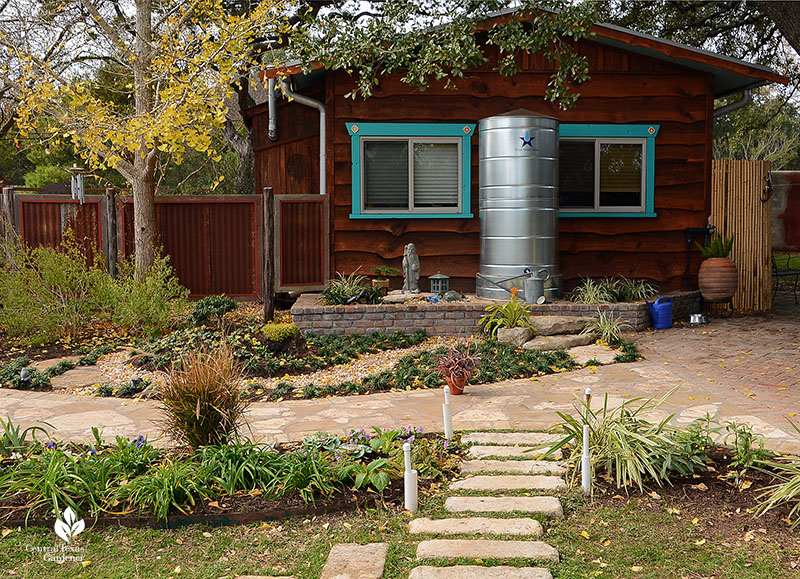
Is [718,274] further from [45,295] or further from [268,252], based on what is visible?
[45,295]

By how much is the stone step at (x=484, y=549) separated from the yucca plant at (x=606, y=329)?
4.88 m

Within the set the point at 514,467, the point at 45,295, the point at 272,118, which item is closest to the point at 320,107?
the point at 272,118

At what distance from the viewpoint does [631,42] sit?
9.41 m

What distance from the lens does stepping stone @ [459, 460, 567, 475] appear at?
4180 mm

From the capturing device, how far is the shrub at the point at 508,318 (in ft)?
26.3

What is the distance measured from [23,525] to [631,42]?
8.67 meters

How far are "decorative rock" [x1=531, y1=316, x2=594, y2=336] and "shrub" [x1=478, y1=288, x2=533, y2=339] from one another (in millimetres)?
115

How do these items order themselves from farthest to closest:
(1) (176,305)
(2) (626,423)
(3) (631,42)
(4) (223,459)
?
1. (3) (631,42)
2. (1) (176,305)
3. (2) (626,423)
4. (4) (223,459)

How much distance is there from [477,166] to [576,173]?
141cm

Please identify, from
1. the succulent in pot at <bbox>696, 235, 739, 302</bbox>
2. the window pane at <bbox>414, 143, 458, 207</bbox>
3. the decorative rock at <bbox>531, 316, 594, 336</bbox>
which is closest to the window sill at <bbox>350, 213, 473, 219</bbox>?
the window pane at <bbox>414, 143, 458, 207</bbox>

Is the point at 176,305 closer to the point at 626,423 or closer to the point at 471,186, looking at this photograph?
the point at 471,186

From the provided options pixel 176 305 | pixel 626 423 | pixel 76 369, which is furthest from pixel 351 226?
pixel 626 423

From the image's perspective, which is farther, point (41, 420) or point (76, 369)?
point (76, 369)

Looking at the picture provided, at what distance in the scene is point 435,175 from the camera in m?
9.96
